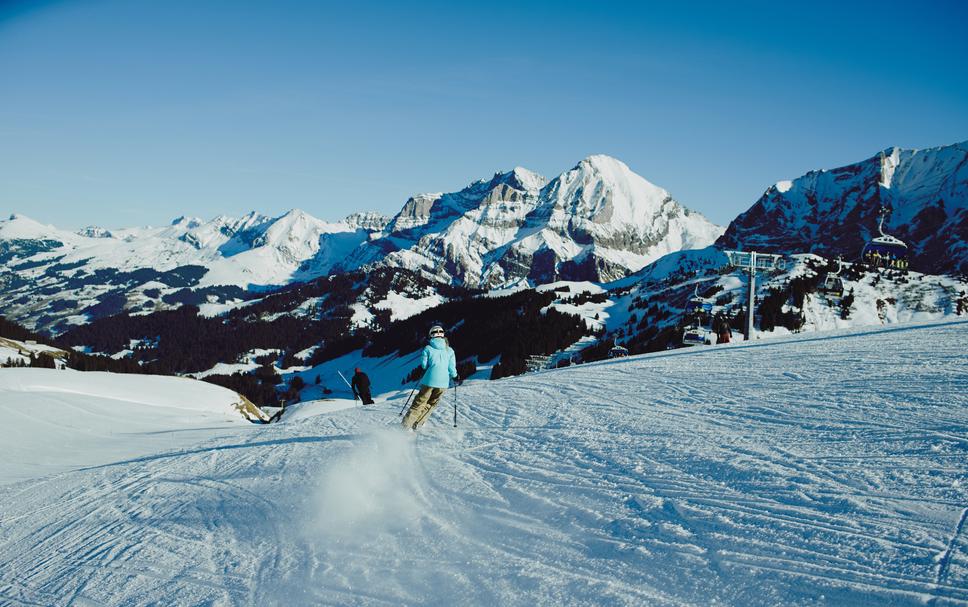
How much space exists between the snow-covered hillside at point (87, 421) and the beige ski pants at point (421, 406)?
25.2 feet

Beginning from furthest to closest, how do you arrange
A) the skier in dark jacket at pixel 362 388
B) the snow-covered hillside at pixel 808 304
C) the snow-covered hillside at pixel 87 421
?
the snow-covered hillside at pixel 808 304, the skier in dark jacket at pixel 362 388, the snow-covered hillside at pixel 87 421

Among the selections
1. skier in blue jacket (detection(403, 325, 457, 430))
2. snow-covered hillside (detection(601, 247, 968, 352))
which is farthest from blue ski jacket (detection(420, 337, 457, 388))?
snow-covered hillside (detection(601, 247, 968, 352))

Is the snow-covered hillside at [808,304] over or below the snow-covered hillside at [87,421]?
over

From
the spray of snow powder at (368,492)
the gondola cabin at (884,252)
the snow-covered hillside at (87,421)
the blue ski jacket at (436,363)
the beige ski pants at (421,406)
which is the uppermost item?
the gondola cabin at (884,252)

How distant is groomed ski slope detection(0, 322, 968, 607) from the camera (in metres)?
5.22

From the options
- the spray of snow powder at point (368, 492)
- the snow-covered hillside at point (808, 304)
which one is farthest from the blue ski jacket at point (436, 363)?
the snow-covered hillside at point (808, 304)

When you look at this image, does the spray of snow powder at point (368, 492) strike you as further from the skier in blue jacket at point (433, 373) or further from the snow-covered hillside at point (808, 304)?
the snow-covered hillside at point (808, 304)

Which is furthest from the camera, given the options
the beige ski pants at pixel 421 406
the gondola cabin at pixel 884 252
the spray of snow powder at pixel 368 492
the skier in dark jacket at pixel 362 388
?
the gondola cabin at pixel 884 252

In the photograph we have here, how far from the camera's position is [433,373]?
37.3 feet

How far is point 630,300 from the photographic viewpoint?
12875cm

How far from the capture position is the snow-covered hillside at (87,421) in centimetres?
1500

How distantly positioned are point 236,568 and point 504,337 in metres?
106

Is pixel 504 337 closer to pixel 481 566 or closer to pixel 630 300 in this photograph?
pixel 630 300

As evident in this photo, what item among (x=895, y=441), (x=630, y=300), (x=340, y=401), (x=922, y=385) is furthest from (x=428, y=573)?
(x=630, y=300)
